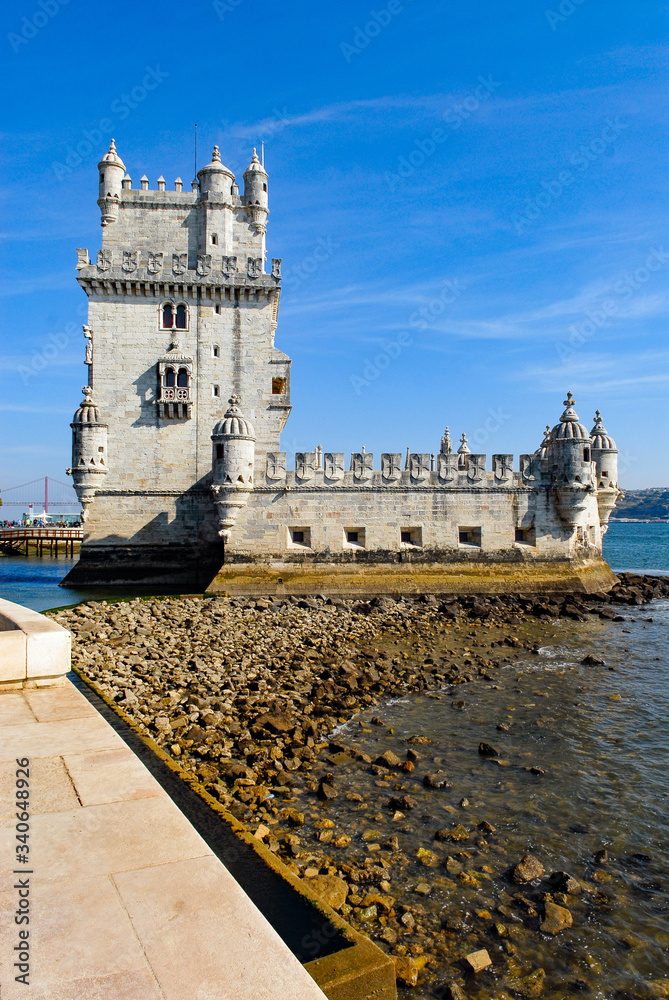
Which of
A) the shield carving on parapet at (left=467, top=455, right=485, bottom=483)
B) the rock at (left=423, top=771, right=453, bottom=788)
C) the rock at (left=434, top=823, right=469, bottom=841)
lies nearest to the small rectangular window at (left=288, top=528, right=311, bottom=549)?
the shield carving on parapet at (left=467, top=455, right=485, bottom=483)

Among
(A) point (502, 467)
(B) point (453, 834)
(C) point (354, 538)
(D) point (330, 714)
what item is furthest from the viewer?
(A) point (502, 467)

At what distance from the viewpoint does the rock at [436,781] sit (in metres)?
7.98

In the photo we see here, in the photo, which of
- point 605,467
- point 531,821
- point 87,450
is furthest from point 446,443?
point 531,821

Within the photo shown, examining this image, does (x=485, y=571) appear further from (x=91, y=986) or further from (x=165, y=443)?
(x=91, y=986)

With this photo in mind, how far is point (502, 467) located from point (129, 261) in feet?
54.7

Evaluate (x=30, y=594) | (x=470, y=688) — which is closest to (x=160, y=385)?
(x=30, y=594)

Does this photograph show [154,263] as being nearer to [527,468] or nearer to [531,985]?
[527,468]

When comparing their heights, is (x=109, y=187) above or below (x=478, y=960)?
above

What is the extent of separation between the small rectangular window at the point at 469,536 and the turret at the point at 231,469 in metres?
7.92

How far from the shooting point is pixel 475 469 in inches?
899

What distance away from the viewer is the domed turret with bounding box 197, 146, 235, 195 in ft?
82.9

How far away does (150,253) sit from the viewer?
990 inches

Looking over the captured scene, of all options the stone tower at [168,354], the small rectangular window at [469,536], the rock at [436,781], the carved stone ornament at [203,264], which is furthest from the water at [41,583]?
the rock at [436,781]

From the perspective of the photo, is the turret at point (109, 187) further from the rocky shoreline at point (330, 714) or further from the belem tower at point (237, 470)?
the rocky shoreline at point (330, 714)
